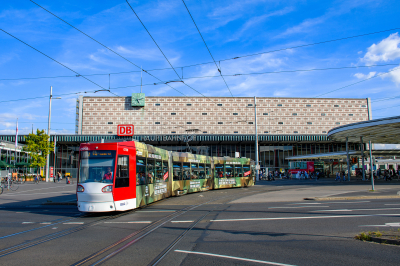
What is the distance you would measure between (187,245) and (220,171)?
64.0 ft

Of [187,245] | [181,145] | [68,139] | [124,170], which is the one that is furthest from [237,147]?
[187,245]

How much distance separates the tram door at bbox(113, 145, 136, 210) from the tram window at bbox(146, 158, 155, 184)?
174 centimetres

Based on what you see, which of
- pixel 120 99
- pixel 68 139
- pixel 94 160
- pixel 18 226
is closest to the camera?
pixel 18 226

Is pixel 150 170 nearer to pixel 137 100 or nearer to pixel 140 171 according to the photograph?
pixel 140 171

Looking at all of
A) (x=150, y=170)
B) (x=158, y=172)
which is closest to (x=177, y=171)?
(x=158, y=172)

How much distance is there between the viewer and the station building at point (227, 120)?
6262 cm

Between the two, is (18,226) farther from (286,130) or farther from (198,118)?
(286,130)

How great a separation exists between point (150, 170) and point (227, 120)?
Result: 180ft

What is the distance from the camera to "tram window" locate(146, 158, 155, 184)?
1457 cm

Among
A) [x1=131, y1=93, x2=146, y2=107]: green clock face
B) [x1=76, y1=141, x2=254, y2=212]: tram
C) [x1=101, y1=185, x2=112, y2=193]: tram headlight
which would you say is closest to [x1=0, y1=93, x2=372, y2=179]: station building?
[x1=131, y1=93, x2=146, y2=107]: green clock face

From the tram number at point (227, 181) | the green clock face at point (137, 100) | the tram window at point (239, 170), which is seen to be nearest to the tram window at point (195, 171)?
the tram number at point (227, 181)

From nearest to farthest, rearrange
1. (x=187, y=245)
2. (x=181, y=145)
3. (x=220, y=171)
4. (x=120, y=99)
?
1. (x=187, y=245)
2. (x=220, y=171)
3. (x=181, y=145)
4. (x=120, y=99)

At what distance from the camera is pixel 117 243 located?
732 cm

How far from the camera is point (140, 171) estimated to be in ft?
44.7
